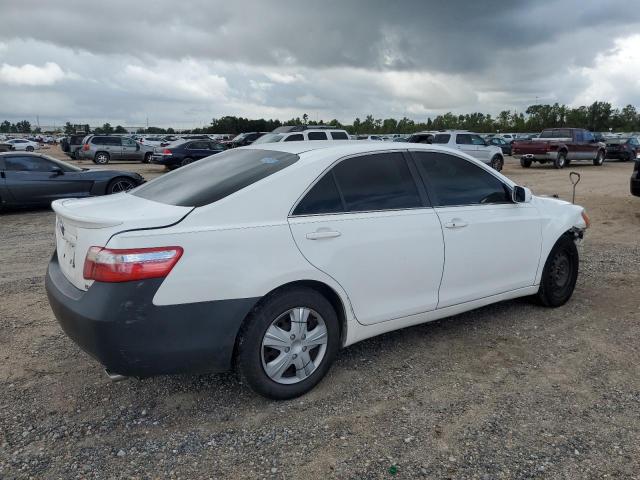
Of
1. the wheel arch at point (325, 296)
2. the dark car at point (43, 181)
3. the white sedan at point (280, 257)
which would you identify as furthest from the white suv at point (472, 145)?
the wheel arch at point (325, 296)

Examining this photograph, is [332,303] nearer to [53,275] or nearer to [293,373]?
[293,373]

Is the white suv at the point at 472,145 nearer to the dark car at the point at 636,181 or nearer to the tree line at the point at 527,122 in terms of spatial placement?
the dark car at the point at 636,181

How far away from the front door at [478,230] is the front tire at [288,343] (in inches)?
42.0

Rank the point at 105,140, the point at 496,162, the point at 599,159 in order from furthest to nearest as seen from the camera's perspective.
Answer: the point at 105,140 < the point at 599,159 < the point at 496,162

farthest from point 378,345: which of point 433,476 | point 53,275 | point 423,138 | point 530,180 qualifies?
point 423,138

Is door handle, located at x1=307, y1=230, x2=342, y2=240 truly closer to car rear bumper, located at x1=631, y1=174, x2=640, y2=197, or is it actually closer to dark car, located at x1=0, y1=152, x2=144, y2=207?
car rear bumper, located at x1=631, y1=174, x2=640, y2=197

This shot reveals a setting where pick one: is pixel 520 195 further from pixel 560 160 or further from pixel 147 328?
pixel 560 160

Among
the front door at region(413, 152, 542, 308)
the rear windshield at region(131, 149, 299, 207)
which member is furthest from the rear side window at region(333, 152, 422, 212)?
the rear windshield at region(131, 149, 299, 207)

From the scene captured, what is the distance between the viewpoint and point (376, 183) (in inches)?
147

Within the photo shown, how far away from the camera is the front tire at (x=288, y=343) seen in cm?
311

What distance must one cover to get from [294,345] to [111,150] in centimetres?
2866

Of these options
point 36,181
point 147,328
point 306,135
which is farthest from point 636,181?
point 36,181

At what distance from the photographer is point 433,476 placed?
8.75ft

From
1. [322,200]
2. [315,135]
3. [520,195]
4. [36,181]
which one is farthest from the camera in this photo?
[315,135]
